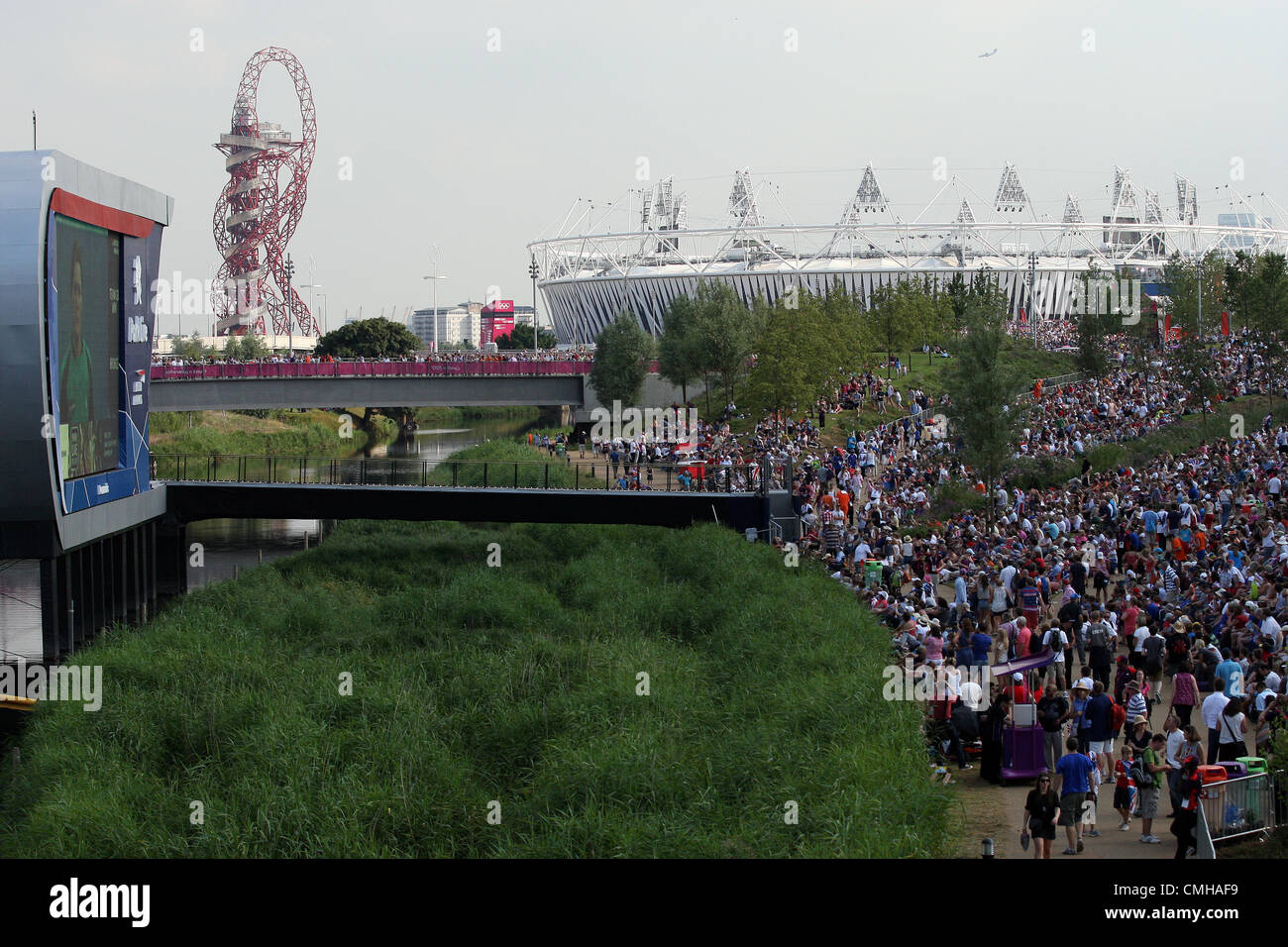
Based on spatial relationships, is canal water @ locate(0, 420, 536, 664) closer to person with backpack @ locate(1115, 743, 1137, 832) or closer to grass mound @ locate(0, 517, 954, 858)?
grass mound @ locate(0, 517, 954, 858)

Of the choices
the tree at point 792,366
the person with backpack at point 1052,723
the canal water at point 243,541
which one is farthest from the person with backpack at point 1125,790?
the tree at point 792,366

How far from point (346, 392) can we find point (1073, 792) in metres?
50.7

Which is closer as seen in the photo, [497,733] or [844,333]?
[497,733]

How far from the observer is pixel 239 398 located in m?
56.8

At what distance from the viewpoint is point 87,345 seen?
2495cm

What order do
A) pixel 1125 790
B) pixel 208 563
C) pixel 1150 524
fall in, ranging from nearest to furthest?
pixel 1125 790, pixel 1150 524, pixel 208 563

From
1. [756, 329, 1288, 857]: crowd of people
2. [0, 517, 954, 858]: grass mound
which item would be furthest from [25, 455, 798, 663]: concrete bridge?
[0, 517, 954, 858]: grass mound

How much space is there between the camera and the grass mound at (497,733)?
13711 millimetres

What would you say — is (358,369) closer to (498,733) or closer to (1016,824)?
(498,733)

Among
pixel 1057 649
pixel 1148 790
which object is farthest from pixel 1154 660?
pixel 1148 790

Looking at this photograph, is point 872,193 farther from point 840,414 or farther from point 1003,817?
Result: point 1003,817

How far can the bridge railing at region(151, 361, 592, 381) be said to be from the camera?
56.6 meters
